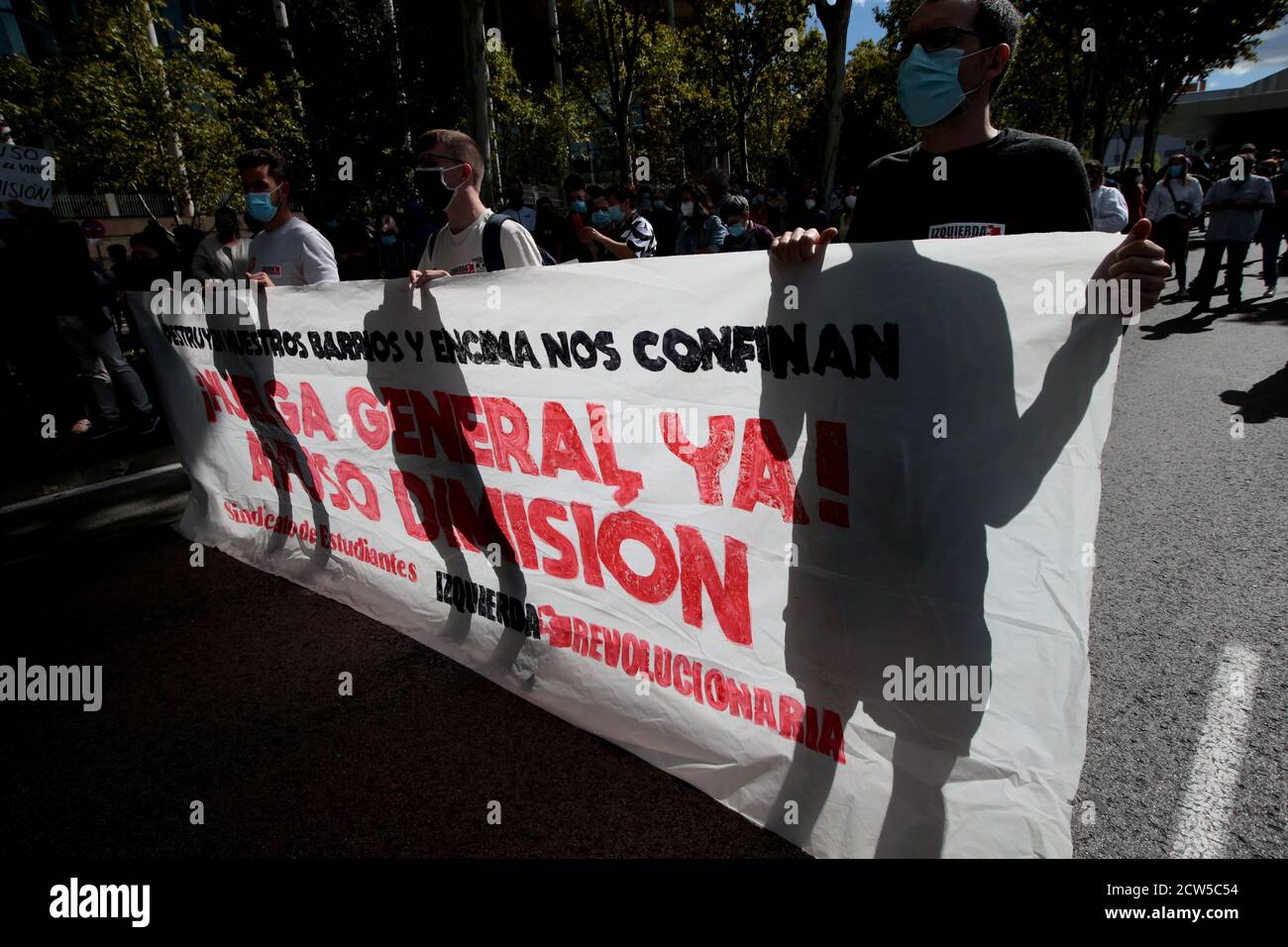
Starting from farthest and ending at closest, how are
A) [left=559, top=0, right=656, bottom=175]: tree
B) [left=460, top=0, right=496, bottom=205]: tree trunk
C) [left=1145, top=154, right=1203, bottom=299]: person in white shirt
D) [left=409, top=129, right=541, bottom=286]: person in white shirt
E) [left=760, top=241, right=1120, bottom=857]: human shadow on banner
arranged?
1. [left=559, top=0, right=656, bottom=175]: tree
2. [left=1145, top=154, right=1203, bottom=299]: person in white shirt
3. [left=460, top=0, right=496, bottom=205]: tree trunk
4. [left=409, top=129, right=541, bottom=286]: person in white shirt
5. [left=760, top=241, right=1120, bottom=857]: human shadow on banner

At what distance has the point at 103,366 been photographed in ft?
21.8

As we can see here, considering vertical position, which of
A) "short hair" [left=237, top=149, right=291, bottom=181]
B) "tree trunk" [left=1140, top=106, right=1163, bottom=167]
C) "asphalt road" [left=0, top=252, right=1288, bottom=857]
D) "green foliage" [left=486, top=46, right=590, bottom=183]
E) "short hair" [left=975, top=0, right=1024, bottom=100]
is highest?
"green foliage" [left=486, top=46, right=590, bottom=183]

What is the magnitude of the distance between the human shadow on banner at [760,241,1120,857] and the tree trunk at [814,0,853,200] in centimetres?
1488

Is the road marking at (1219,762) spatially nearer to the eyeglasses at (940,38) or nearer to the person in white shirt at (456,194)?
the eyeglasses at (940,38)

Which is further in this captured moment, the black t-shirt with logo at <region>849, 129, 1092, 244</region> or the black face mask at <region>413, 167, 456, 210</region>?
the black face mask at <region>413, 167, 456, 210</region>

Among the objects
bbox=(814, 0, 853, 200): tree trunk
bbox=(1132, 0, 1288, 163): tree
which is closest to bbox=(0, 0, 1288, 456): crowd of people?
bbox=(814, 0, 853, 200): tree trunk

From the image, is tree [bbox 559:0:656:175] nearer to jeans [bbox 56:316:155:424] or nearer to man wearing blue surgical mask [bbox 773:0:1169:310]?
jeans [bbox 56:316:155:424]

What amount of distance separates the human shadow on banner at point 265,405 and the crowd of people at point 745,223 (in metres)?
0.27

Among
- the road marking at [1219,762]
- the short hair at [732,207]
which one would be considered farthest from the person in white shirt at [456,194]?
the short hair at [732,207]

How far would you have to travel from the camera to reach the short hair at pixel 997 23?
1.88 meters

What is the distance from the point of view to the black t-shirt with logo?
180 centimetres

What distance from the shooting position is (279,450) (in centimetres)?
388

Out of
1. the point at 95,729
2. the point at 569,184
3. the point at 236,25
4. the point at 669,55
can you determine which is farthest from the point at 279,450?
the point at 669,55

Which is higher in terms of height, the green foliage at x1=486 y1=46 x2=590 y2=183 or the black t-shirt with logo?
the green foliage at x1=486 y1=46 x2=590 y2=183
